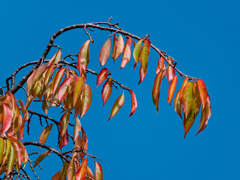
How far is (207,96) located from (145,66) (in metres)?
0.27

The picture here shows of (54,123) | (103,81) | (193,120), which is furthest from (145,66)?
(54,123)

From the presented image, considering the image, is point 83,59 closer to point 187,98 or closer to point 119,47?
point 119,47

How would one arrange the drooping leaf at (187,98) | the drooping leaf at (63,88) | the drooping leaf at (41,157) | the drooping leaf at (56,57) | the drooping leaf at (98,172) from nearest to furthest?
the drooping leaf at (187,98) → the drooping leaf at (63,88) → the drooping leaf at (98,172) → the drooping leaf at (56,57) → the drooping leaf at (41,157)

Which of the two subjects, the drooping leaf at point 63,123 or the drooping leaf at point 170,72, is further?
the drooping leaf at point 63,123

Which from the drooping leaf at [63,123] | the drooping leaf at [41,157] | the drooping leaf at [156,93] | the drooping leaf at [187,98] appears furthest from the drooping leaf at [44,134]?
the drooping leaf at [187,98]

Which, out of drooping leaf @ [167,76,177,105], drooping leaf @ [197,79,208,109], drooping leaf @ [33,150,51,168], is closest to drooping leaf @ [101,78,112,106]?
drooping leaf @ [167,76,177,105]

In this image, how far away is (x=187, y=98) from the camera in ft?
3.44

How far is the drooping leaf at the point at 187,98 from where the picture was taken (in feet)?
3.37

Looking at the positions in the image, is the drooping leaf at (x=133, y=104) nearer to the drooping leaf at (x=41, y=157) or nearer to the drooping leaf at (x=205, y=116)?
the drooping leaf at (x=205, y=116)

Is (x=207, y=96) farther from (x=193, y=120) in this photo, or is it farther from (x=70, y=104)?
(x=70, y=104)

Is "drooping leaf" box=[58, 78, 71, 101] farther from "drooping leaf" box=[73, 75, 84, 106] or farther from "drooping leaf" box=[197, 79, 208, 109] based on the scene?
"drooping leaf" box=[197, 79, 208, 109]

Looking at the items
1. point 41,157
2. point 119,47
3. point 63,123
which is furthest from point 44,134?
point 119,47

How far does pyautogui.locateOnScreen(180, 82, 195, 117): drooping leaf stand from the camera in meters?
1.03

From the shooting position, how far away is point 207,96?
3.68 feet
